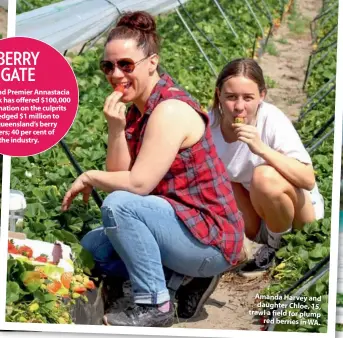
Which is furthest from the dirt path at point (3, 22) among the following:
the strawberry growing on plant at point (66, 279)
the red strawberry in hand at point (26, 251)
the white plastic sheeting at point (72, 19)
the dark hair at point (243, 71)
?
the strawberry growing on plant at point (66, 279)

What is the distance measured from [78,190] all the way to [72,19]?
3.75ft

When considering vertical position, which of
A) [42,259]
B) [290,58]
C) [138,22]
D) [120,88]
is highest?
[290,58]

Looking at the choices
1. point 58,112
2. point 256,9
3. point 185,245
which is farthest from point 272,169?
point 256,9

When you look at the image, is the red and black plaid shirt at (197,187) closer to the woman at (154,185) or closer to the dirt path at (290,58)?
the woman at (154,185)

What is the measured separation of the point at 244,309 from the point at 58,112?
3.59 ft

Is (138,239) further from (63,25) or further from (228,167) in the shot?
(63,25)

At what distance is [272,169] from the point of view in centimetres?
418

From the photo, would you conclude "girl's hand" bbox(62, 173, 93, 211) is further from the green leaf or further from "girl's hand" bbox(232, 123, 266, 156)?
"girl's hand" bbox(232, 123, 266, 156)

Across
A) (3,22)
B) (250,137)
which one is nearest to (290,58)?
(3,22)

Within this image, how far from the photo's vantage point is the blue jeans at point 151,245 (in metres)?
3.76

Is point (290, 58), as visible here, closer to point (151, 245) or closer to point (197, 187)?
point (197, 187)

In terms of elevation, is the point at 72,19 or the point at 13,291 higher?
the point at 72,19

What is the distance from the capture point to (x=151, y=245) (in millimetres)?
3797

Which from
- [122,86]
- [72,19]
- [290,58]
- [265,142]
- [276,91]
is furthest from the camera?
[290,58]
